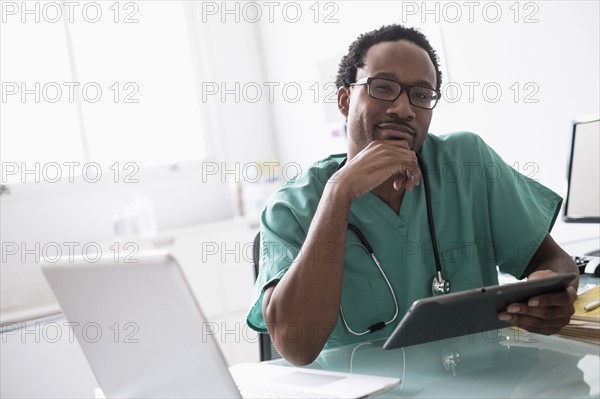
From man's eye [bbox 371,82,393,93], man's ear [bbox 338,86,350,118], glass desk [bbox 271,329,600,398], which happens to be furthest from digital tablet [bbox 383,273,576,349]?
man's ear [bbox 338,86,350,118]

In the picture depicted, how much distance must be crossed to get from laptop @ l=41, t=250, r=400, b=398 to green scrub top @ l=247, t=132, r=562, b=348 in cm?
29

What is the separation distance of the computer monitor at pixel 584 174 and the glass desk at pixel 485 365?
640mm

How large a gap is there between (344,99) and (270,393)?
0.80 meters

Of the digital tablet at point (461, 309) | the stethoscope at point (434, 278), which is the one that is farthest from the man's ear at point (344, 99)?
the digital tablet at point (461, 309)

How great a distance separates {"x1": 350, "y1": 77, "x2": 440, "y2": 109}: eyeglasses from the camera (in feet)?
4.71

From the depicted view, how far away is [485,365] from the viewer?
102 cm

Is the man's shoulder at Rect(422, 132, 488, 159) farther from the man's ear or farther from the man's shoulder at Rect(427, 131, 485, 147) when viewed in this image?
the man's ear

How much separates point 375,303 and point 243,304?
208cm

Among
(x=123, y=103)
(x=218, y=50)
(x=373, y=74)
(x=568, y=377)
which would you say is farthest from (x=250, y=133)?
(x=568, y=377)

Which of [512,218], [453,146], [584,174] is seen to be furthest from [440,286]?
[584,174]

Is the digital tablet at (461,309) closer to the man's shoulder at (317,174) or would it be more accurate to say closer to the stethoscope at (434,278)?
the stethoscope at (434,278)

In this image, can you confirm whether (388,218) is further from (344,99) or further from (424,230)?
(344,99)

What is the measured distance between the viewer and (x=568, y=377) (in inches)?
36.1

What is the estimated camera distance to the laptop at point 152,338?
0.83 m
